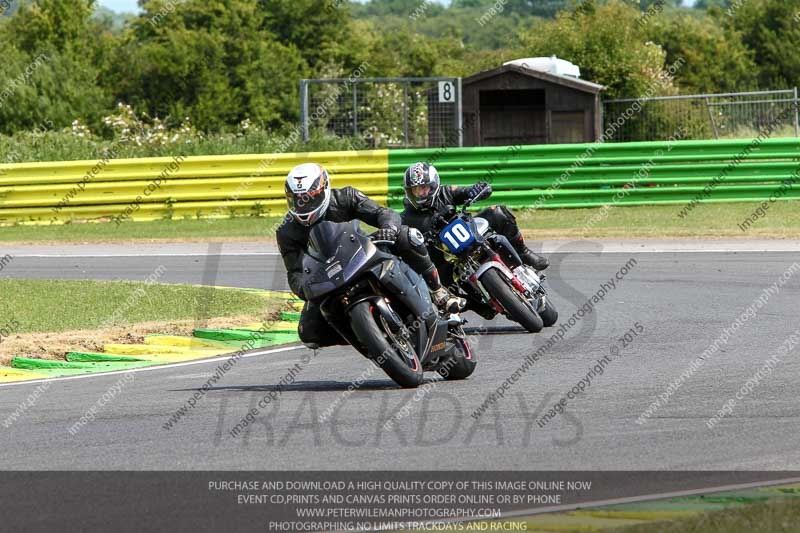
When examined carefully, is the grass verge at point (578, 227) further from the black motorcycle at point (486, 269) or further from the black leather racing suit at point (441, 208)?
the black motorcycle at point (486, 269)

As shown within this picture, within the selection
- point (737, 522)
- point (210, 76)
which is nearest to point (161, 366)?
point (737, 522)

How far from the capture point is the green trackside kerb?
10305 millimetres

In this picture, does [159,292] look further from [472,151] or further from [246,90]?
[246,90]

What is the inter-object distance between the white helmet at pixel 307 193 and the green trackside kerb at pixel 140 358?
2.50m

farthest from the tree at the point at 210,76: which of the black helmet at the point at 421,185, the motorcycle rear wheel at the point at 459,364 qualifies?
the motorcycle rear wheel at the point at 459,364

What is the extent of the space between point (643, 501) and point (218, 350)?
6080mm

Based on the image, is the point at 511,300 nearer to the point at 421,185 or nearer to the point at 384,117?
the point at 421,185

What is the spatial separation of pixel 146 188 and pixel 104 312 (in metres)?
10.7

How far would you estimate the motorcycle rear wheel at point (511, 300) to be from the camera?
10.5 metres

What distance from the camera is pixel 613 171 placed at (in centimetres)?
2258

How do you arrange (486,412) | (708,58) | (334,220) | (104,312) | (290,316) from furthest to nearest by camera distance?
(708,58) → (104,312) → (290,316) → (334,220) → (486,412)

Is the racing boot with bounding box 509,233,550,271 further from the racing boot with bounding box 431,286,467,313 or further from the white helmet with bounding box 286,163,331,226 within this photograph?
the white helmet with bounding box 286,163,331,226

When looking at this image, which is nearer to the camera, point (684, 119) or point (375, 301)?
point (375, 301)

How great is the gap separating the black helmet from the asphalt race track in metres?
1.25
